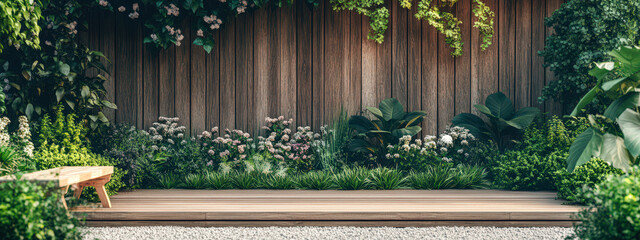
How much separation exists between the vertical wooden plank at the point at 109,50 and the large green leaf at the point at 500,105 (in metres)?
4.00

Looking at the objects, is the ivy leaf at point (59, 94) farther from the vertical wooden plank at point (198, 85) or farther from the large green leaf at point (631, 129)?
the large green leaf at point (631, 129)

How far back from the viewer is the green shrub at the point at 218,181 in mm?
4457

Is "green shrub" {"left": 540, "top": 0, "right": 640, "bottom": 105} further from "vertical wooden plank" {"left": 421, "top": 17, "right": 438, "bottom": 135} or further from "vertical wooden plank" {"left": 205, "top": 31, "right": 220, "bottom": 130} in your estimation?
"vertical wooden plank" {"left": 205, "top": 31, "right": 220, "bottom": 130}

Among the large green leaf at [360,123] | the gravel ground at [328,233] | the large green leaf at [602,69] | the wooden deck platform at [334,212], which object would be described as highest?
the large green leaf at [602,69]

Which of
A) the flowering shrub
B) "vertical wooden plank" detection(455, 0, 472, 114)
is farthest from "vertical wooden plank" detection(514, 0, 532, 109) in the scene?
the flowering shrub

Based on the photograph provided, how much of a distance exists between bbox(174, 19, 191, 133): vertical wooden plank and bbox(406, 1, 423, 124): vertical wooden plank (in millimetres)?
2401

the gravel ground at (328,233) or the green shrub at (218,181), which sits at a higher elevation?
the green shrub at (218,181)

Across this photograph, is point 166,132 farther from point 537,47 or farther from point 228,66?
point 537,47

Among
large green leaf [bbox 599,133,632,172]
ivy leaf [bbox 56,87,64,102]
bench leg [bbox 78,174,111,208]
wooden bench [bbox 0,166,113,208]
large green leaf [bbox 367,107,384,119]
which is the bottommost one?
bench leg [bbox 78,174,111,208]

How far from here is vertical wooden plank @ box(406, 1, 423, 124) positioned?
514cm

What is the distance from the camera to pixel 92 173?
3.18 meters

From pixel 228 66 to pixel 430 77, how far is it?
2.21m


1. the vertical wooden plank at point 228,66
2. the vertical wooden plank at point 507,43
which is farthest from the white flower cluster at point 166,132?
the vertical wooden plank at point 507,43

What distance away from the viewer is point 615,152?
3.15 m
